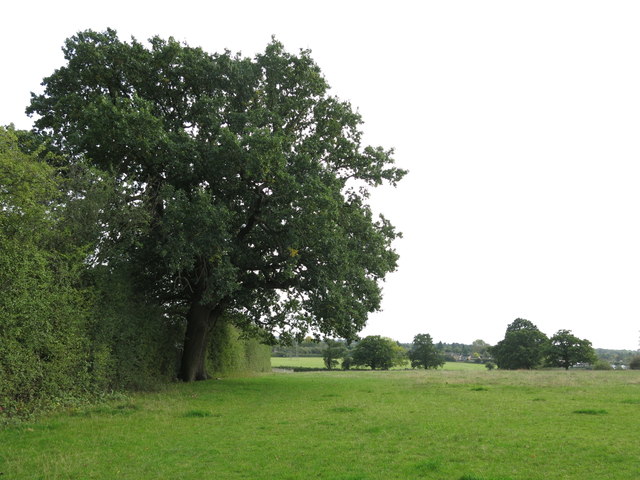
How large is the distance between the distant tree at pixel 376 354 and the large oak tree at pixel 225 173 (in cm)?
6623

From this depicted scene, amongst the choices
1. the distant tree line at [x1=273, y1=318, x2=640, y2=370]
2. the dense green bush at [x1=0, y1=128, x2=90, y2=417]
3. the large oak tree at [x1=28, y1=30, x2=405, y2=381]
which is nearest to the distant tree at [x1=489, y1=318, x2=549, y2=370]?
the distant tree line at [x1=273, y1=318, x2=640, y2=370]

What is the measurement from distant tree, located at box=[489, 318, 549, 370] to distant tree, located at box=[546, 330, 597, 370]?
150 cm

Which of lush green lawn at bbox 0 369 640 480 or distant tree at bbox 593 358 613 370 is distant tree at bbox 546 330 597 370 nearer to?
distant tree at bbox 593 358 613 370

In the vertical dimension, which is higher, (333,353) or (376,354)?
(376,354)

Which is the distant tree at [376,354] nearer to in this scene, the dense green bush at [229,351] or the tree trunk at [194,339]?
the dense green bush at [229,351]

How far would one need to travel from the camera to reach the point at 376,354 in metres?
88.2

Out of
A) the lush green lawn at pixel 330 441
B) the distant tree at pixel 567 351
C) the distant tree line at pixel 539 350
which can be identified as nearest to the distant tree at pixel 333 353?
the distant tree line at pixel 539 350

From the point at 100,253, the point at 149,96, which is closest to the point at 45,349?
the point at 100,253

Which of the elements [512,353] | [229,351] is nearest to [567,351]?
[512,353]

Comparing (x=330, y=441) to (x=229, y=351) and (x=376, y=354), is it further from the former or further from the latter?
(x=376, y=354)

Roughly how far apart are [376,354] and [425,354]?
12.3 meters

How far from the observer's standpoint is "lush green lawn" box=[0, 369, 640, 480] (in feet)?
26.4

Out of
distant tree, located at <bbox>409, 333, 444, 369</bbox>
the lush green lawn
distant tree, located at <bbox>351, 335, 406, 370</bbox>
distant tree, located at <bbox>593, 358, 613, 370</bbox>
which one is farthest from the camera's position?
distant tree, located at <bbox>409, 333, 444, 369</bbox>

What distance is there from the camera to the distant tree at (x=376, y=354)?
88062 millimetres
